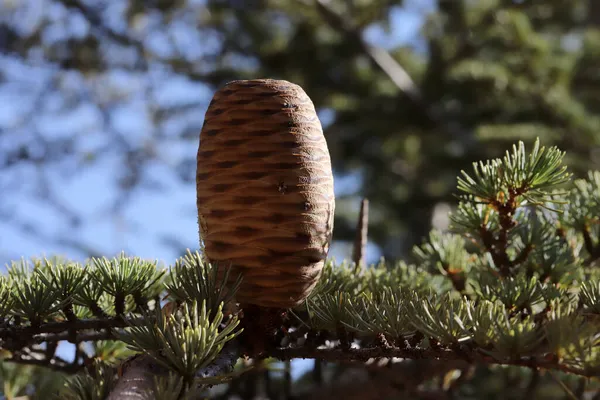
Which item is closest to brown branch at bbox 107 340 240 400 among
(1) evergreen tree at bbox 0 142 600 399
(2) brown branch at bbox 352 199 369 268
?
(1) evergreen tree at bbox 0 142 600 399

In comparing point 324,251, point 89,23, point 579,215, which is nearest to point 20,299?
point 324,251

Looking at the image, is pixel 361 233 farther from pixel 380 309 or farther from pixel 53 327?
pixel 53 327

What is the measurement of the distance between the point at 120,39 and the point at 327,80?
0.81 metres

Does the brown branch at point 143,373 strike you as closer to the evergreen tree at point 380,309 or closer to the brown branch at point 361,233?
the evergreen tree at point 380,309

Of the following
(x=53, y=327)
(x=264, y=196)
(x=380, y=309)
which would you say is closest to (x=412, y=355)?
(x=380, y=309)

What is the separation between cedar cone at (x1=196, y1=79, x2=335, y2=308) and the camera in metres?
0.46

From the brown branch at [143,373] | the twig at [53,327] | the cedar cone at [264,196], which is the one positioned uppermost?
the cedar cone at [264,196]

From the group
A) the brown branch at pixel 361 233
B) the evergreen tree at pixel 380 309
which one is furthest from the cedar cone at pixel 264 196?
the brown branch at pixel 361 233

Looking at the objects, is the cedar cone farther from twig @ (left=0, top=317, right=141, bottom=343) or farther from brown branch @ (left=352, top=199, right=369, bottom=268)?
brown branch @ (left=352, top=199, right=369, bottom=268)

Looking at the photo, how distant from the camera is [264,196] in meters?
0.46

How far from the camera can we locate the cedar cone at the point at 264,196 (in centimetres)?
46

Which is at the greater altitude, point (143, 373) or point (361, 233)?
point (361, 233)

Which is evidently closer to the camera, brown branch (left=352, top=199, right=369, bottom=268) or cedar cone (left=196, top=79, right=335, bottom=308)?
cedar cone (left=196, top=79, right=335, bottom=308)

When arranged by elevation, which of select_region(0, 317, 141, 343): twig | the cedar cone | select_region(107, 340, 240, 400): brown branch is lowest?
select_region(107, 340, 240, 400): brown branch
